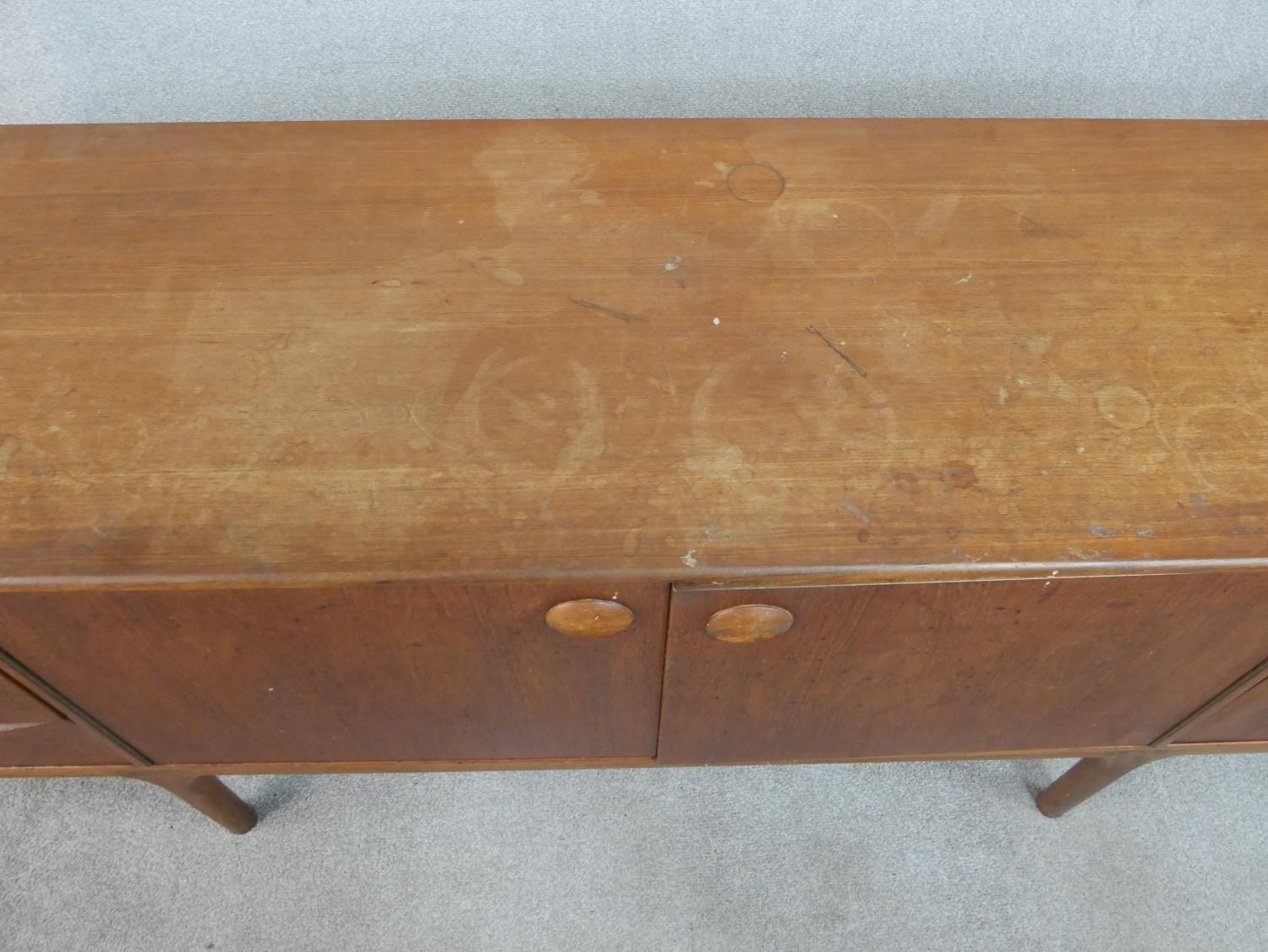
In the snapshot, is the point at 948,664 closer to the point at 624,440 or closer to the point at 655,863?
the point at 624,440

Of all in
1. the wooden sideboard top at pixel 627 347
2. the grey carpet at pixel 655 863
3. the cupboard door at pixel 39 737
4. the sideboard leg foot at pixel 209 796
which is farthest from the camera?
the grey carpet at pixel 655 863

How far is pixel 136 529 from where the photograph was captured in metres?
0.54

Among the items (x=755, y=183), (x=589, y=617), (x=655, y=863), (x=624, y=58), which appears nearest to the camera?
(x=589, y=617)

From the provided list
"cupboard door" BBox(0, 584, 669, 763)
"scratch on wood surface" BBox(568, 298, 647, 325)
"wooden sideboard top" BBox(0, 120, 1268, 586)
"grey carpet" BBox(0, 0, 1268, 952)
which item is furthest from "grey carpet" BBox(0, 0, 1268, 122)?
"cupboard door" BBox(0, 584, 669, 763)

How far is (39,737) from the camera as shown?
74 cm

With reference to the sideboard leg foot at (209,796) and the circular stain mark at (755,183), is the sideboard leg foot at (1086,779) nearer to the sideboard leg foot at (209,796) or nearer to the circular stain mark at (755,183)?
the circular stain mark at (755,183)

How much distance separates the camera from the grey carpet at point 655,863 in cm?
96

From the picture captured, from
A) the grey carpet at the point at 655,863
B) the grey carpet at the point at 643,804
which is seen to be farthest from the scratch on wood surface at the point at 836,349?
the grey carpet at the point at 655,863

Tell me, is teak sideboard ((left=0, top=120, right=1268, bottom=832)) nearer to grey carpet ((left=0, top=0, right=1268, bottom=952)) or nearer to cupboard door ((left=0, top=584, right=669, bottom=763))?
cupboard door ((left=0, top=584, right=669, bottom=763))

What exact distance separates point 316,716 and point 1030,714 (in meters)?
0.59

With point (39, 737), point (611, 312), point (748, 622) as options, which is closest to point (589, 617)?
point (748, 622)

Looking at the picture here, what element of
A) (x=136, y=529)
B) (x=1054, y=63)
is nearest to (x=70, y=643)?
(x=136, y=529)

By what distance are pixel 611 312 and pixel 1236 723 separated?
26.3 inches

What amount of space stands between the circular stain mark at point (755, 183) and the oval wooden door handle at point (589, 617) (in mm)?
351
